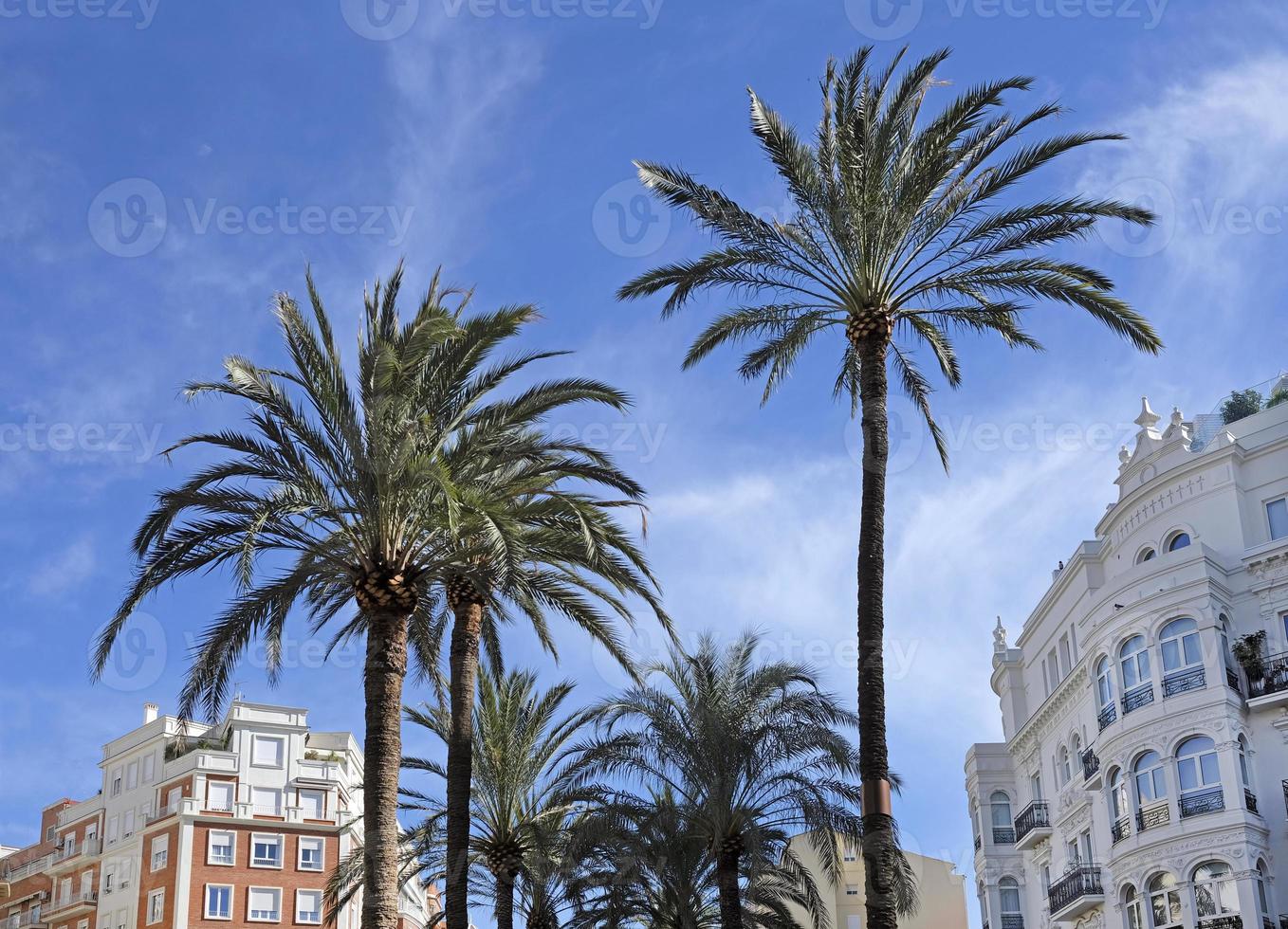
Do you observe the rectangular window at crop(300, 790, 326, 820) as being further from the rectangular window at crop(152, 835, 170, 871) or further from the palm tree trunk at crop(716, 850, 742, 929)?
the palm tree trunk at crop(716, 850, 742, 929)

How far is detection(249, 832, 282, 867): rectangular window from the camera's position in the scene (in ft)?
227

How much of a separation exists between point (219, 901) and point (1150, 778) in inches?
1837

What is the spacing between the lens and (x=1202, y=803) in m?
35.1

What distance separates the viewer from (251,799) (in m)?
70.4

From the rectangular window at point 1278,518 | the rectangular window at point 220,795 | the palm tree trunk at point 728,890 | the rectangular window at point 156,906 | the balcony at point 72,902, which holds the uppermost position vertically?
the rectangular window at point 220,795

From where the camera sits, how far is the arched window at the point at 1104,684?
3900cm

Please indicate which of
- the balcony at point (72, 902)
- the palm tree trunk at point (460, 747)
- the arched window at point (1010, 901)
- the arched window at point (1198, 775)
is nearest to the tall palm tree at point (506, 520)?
the palm tree trunk at point (460, 747)

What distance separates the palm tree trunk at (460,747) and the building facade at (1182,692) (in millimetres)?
18622

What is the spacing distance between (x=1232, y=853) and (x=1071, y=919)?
1028cm

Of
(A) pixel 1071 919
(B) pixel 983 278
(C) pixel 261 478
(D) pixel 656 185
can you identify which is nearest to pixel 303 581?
(C) pixel 261 478

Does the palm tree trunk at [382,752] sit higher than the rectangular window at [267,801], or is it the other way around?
the rectangular window at [267,801]

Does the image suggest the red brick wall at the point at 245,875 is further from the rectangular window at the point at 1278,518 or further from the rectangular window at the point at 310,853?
the rectangular window at the point at 1278,518

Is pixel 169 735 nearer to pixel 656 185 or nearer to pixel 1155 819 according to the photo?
pixel 1155 819

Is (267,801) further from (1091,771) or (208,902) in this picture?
(1091,771)
